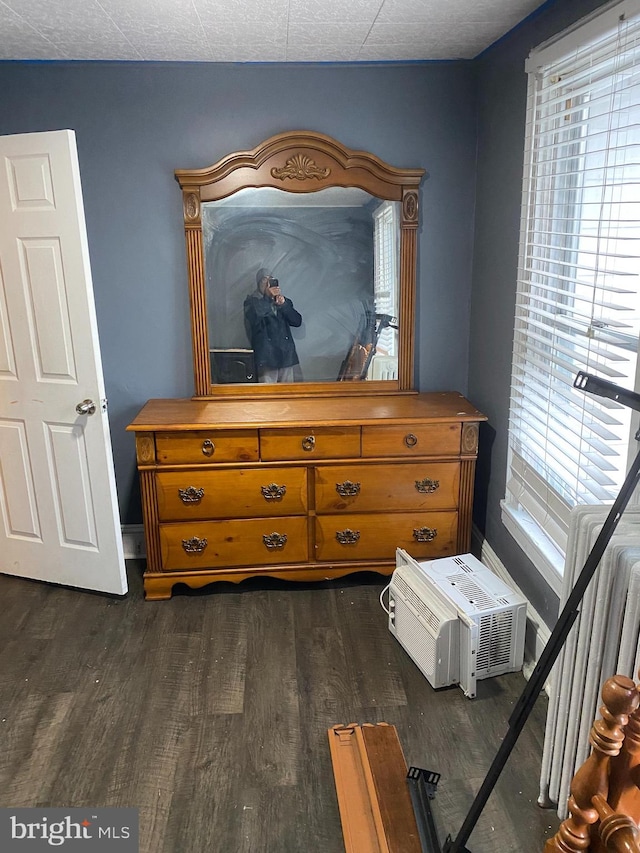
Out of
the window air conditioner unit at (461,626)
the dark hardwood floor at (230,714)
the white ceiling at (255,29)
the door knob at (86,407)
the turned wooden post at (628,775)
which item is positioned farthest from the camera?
the door knob at (86,407)

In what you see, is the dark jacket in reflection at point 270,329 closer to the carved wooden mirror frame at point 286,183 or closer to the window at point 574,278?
the carved wooden mirror frame at point 286,183

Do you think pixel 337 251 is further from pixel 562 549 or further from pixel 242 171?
pixel 562 549

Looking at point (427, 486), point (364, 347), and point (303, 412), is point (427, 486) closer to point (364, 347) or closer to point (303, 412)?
point (303, 412)

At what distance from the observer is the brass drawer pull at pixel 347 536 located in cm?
299

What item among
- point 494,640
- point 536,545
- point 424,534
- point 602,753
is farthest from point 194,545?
point 602,753

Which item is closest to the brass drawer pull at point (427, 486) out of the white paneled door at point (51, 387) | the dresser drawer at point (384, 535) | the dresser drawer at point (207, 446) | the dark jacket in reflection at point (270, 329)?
the dresser drawer at point (384, 535)

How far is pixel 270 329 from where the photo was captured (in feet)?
10.4

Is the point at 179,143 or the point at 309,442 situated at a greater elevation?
the point at 179,143

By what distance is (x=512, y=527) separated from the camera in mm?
2686

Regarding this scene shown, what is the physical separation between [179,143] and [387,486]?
5.75 feet

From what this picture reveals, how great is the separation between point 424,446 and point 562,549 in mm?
797

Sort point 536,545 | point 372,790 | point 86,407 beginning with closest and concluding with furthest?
point 372,790 → point 536,545 → point 86,407

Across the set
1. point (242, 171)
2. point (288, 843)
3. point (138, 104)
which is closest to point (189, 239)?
point (242, 171)

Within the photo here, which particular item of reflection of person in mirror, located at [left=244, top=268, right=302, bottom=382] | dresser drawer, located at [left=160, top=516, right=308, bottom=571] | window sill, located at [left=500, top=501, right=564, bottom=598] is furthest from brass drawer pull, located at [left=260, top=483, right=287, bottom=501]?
window sill, located at [left=500, top=501, right=564, bottom=598]
